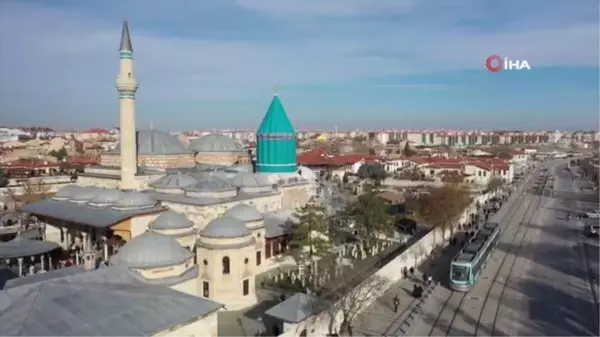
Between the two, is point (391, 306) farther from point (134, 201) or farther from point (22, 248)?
point (22, 248)

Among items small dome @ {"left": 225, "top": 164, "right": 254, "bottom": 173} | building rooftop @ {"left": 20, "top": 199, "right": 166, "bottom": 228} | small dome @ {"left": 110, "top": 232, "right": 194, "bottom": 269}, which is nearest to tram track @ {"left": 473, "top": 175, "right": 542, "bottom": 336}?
small dome @ {"left": 110, "top": 232, "right": 194, "bottom": 269}

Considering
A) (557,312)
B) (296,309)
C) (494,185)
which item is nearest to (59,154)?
(494,185)

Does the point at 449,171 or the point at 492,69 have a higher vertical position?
the point at 492,69

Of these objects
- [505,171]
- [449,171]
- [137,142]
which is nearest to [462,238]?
[137,142]

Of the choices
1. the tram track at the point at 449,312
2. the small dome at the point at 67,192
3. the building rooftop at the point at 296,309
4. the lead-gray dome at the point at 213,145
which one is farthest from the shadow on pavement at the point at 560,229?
the small dome at the point at 67,192

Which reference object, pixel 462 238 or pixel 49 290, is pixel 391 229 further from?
pixel 49 290

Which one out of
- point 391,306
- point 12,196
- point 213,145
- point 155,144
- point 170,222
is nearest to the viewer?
point 391,306
